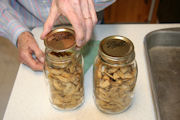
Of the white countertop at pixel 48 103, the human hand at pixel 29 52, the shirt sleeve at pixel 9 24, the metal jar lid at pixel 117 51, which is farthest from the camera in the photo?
the shirt sleeve at pixel 9 24

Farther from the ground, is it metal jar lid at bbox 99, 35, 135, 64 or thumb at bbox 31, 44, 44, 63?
metal jar lid at bbox 99, 35, 135, 64

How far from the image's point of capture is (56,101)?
542 millimetres

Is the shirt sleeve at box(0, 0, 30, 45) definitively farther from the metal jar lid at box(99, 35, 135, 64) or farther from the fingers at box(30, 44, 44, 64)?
the metal jar lid at box(99, 35, 135, 64)

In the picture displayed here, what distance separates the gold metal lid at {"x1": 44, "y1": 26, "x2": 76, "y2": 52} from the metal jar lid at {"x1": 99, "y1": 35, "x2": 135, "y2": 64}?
0.07m

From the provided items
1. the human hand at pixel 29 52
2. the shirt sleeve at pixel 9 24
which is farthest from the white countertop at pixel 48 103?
the shirt sleeve at pixel 9 24

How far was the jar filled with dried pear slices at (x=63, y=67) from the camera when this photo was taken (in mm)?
448

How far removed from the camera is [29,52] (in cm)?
69

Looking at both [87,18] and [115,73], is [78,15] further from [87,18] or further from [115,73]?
[115,73]

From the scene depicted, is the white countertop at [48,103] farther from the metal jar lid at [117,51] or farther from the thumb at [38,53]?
the metal jar lid at [117,51]

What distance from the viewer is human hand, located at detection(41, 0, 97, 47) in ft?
1.53

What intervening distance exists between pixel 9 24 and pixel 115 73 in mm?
524

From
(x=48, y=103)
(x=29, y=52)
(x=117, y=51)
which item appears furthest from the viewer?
(x=29, y=52)

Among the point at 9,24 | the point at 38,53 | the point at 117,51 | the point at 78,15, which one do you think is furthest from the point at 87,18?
the point at 9,24

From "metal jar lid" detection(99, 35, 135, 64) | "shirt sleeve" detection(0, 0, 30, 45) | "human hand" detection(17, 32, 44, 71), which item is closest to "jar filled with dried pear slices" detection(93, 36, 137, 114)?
"metal jar lid" detection(99, 35, 135, 64)
